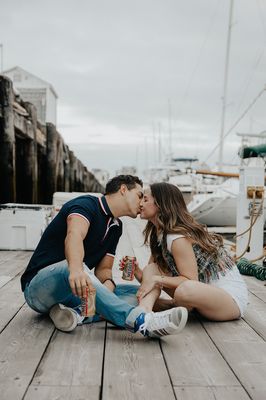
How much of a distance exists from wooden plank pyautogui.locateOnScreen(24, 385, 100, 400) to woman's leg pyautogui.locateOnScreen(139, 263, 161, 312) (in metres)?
0.99

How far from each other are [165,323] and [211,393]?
26.0 inches

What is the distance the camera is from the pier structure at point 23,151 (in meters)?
9.55

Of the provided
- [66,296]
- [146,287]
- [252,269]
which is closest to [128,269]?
[146,287]

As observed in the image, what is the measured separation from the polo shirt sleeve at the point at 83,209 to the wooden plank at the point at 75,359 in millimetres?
709

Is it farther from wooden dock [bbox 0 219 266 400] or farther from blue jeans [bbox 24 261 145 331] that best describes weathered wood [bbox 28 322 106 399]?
blue jeans [bbox 24 261 145 331]

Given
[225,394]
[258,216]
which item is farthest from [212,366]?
[258,216]

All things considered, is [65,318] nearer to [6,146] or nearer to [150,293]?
[150,293]

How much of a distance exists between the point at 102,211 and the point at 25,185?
9873 millimetres

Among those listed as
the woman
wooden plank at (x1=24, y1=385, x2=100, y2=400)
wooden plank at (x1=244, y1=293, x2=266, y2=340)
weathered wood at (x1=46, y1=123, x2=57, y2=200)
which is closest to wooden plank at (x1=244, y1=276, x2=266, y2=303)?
wooden plank at (x1=244, y1=293, x2=266, y2=340)

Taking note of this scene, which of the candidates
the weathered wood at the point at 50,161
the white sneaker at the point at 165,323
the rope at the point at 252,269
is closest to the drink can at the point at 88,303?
the white sneaker at the point at 165,323

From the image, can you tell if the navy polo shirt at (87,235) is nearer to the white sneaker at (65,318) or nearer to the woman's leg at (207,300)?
the white sneaker at (65,318)

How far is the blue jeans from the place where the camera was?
11.1 feet

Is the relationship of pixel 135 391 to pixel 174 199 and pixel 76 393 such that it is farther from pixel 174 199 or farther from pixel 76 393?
pixel 174 199

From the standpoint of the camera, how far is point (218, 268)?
3.95 meters
